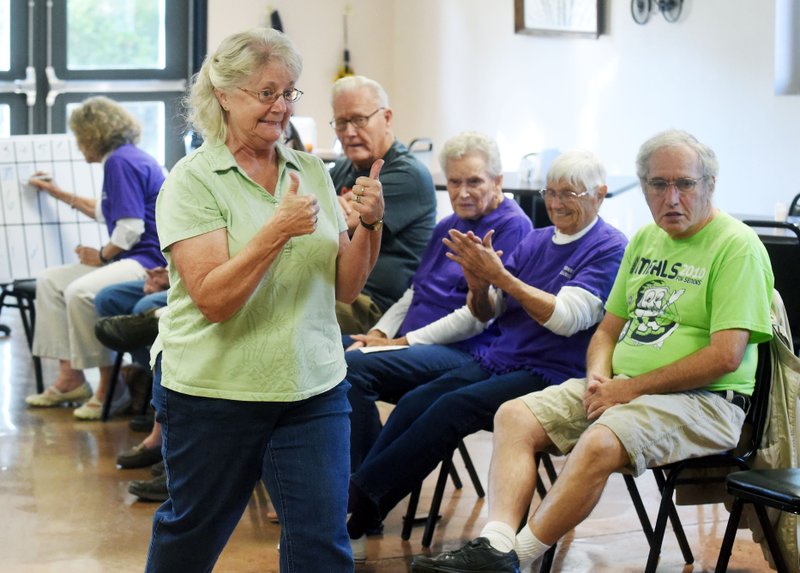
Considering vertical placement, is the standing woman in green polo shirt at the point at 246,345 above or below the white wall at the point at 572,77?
below

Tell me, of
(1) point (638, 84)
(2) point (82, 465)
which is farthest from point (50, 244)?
(1) point (638, 84)

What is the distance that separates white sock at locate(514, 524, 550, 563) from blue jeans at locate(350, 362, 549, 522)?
491mm

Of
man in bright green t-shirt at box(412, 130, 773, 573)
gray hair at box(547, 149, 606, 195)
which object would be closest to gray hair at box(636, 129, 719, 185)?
man in bright green t-shirt at box(412, 130, 773, 573)

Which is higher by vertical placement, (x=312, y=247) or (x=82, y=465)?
(x=312, y=247)

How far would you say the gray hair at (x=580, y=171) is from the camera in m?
3.22

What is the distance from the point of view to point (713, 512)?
3.70m

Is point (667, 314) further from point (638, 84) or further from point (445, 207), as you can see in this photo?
point (445, 207)

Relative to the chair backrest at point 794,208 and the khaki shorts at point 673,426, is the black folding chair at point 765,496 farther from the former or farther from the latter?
the chair backrest at point 794,208

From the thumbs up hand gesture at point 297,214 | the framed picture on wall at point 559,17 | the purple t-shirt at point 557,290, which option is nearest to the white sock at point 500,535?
the purple t-shirt at point 557,290

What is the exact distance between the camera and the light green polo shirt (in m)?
2.11

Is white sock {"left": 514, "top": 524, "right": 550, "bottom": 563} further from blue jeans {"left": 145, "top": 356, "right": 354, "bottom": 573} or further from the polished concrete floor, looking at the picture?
blue jeans {"left": 145, "top": 356, "right": 354, "bottom": 573}

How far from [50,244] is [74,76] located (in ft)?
11.1

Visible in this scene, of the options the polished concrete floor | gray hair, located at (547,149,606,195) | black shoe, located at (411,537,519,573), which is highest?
gray hair, located at (547,149,606,195)

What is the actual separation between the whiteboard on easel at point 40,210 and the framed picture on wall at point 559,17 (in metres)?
2.90
